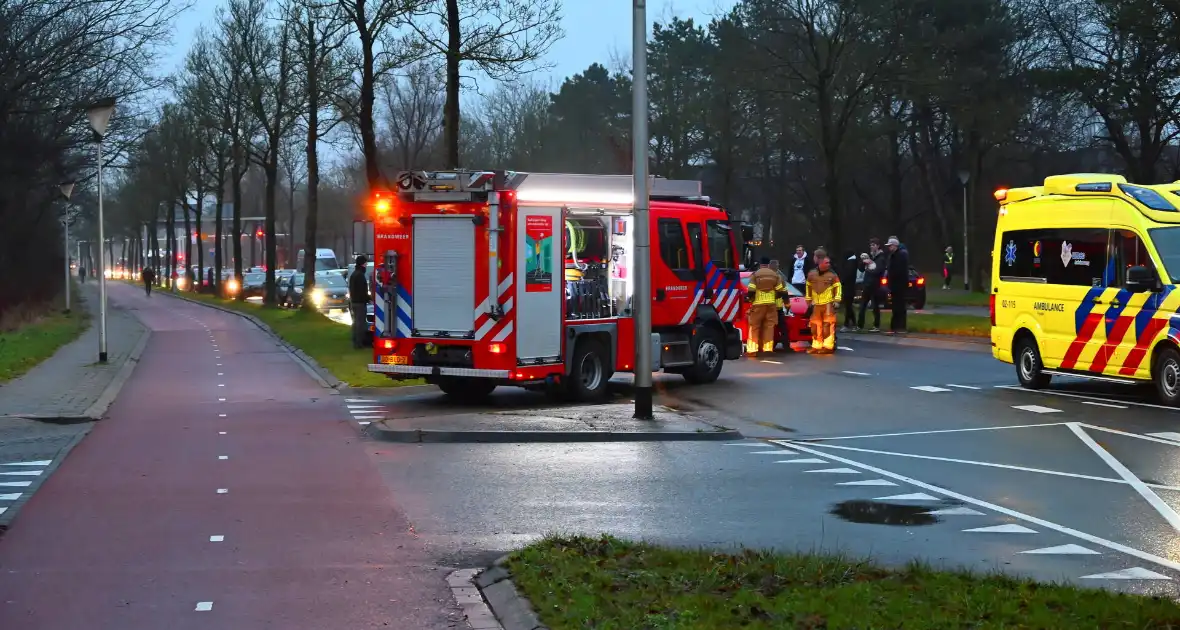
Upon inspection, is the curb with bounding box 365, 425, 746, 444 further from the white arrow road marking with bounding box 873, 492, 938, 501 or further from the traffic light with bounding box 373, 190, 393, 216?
the traffic light with bounding box 373, 190, 393, 216

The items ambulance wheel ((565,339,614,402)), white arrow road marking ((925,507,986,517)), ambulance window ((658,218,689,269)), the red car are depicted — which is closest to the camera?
white arrow road marking ((925,507,986,517))

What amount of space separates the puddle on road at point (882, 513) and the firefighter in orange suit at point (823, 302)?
1475 cm

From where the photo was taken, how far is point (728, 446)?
13844mm

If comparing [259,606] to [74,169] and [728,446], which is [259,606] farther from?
[74,169]

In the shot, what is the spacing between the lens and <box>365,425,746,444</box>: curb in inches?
562

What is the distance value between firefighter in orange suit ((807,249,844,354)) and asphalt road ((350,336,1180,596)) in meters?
6.77

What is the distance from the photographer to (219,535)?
29.7ft

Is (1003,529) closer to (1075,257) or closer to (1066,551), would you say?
(1066,551)

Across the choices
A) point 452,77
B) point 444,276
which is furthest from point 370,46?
point 444,276

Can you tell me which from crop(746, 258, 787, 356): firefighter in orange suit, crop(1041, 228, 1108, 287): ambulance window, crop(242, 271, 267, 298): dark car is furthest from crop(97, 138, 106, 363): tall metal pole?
crop(242, 271, 267, 298): dark car

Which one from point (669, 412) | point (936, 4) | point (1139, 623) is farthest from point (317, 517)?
point (936, 4)

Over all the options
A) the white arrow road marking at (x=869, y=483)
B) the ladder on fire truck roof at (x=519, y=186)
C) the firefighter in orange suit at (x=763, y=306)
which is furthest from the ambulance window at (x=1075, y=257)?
the firefighter in orange suit at (x=763, y=306)

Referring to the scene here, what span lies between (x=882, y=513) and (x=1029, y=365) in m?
9.47

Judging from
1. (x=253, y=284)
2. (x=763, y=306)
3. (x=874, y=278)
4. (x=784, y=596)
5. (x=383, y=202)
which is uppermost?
(x=383, y=202)
